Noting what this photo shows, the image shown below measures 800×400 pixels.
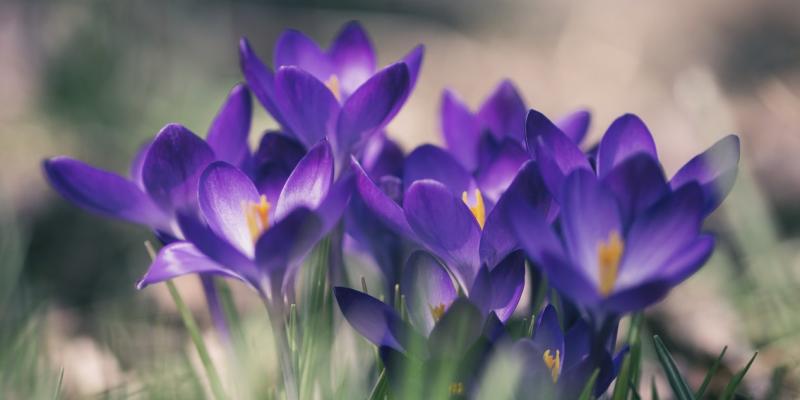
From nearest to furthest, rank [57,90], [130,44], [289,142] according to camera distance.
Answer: [289,142], [57,90], [130,44]

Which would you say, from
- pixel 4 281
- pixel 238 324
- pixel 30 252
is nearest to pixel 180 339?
pixel 4 281

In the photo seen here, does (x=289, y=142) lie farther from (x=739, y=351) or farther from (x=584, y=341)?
(x=739, y=351)

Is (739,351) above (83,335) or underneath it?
above

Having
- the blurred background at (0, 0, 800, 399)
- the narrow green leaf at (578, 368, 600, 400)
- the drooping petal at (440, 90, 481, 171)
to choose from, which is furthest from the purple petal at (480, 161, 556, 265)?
the blurred background at (0, 0, 800, 399)

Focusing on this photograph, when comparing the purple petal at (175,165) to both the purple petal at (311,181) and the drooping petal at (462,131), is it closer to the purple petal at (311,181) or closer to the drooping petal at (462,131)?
the purple petal at (311,181)

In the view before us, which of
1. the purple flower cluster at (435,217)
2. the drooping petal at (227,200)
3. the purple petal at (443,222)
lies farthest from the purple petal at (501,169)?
the drooping petal at (227,200)

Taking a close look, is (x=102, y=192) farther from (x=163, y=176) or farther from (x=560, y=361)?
(x=560, y=361)

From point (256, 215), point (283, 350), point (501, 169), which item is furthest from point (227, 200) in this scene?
point (501, 169)

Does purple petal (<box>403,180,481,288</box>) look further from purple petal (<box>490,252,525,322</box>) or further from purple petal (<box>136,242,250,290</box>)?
purple petal (<box>136,242,250,290</box>)
